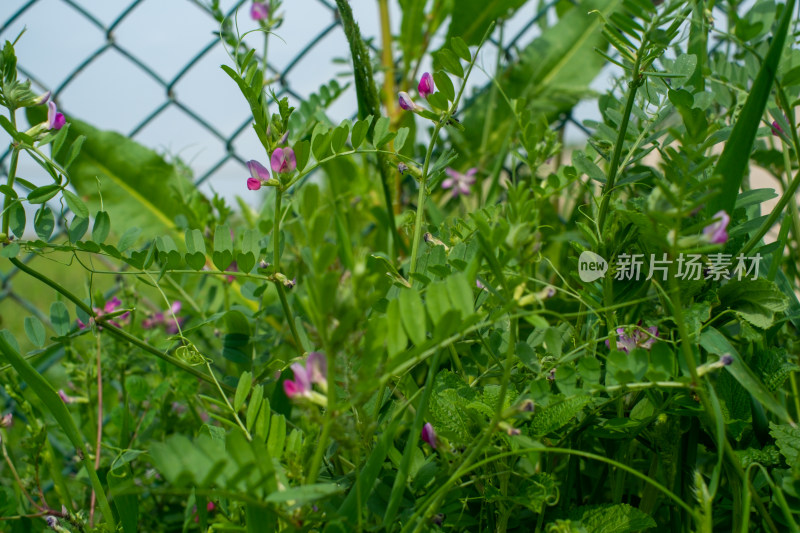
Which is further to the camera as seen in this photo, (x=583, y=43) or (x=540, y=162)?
(x=583, y=43)

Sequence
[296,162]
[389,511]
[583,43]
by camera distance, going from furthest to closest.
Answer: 1. [583,43]
2. [296,162]
3. [389,511]

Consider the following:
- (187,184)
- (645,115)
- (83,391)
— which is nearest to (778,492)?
(645,115)

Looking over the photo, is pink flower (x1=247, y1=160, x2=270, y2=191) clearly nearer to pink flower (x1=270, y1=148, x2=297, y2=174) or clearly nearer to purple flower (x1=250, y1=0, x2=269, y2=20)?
pink flower (x1=270, y1=148, x2=297, y2=174)

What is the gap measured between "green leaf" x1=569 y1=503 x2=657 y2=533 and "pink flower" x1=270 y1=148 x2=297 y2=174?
333 millimetres

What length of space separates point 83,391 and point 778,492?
75 centimetres

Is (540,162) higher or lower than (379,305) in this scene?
higher

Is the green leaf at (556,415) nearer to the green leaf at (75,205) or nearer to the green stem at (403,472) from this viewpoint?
the green stem at (403,472)

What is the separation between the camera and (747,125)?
18.9 inches

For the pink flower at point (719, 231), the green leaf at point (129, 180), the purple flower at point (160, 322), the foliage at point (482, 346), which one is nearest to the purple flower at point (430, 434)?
the foliage at point (482, 346)

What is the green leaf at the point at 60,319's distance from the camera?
2.01 feet

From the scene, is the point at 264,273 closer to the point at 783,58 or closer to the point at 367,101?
the point at 367,101

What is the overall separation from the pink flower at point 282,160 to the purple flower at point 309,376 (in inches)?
7.0

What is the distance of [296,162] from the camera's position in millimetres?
512

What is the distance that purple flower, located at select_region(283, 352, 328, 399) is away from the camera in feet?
1.15
